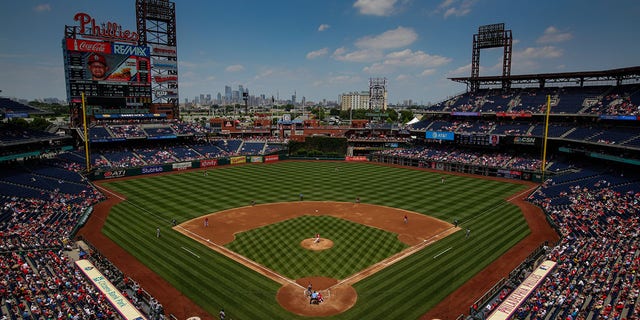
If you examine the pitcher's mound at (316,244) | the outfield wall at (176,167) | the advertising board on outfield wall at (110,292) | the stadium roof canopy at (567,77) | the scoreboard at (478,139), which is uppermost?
the stadium roof canopy at (567,77)

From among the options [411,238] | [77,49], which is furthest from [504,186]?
[77,49]

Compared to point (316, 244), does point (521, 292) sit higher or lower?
higher

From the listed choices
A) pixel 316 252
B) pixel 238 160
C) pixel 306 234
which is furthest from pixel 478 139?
pixel 316 252

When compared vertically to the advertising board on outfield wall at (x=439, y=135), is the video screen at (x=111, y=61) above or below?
above

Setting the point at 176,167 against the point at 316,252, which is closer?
the point at 316,252

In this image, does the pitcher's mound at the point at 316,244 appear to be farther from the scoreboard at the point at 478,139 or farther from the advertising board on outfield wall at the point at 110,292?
the scoreboard at the point at 478,139

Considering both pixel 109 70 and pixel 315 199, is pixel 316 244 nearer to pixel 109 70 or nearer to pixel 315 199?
pixel 315 199

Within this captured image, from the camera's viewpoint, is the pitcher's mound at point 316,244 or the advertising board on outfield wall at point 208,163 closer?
the pitcher's mound at point 316,244

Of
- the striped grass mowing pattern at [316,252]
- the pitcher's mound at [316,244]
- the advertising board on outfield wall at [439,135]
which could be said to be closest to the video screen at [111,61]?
the striped grass mowing pattern at [316,252]
